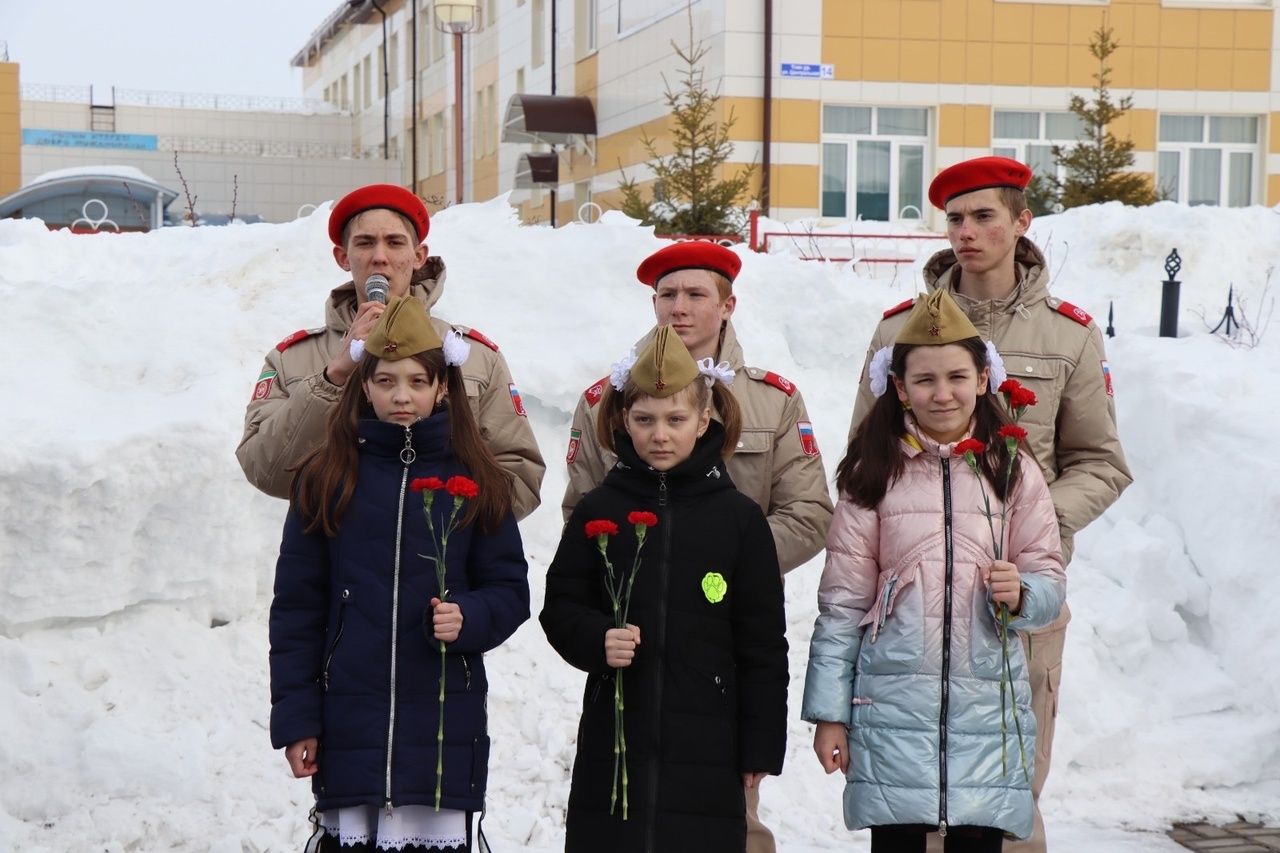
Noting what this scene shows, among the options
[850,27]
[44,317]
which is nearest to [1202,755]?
[44,317]

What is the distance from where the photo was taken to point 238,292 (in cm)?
803

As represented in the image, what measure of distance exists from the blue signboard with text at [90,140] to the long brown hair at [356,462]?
35.3 metres

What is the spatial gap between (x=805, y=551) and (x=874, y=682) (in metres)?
0.48

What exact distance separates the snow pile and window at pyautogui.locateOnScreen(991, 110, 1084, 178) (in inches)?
481

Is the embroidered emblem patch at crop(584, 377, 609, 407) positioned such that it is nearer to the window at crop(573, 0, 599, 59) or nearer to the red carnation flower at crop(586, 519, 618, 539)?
the red carnation flower at crop(586, 519, 618, 539)

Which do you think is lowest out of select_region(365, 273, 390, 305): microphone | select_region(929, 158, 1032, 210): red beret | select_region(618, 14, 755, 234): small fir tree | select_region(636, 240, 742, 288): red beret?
select_region(365, 273, 390, 305): microphone

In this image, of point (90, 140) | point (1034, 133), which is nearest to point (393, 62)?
point (90, 140)

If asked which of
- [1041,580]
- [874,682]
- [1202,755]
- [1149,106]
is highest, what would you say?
[1149,106]

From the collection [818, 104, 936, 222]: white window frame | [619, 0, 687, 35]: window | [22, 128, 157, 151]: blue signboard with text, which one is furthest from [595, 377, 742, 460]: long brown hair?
[22, 128, 157, 151]: blue signboard with text

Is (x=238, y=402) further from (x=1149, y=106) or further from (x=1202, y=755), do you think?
(x=1149, y=106)

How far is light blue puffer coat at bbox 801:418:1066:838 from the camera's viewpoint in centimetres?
355

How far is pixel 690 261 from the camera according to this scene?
4.20 m

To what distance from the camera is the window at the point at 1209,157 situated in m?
21.7

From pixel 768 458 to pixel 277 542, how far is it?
135 inches
